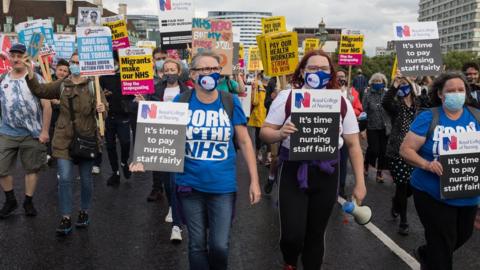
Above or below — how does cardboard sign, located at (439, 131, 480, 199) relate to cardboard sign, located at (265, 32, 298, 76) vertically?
below

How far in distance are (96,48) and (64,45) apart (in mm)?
6339

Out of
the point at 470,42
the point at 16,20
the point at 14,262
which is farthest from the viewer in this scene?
the point at 470,42

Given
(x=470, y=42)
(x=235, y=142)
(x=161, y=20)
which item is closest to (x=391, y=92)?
(x=235, y=142)

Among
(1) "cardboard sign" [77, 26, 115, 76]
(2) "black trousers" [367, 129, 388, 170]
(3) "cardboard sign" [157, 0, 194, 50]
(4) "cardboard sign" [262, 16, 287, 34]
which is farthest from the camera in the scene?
(4) "cardboard sign" [262, 16, 287, 34]

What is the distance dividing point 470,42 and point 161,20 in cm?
15425

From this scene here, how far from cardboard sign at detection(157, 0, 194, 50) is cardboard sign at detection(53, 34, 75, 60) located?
4656 mm

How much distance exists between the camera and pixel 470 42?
145m

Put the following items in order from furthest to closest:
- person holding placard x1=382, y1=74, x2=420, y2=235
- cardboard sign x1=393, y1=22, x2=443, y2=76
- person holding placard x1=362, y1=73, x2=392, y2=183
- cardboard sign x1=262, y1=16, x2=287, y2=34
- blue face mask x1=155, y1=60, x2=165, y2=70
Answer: cardboard sign x1=262, y1=16, x2=287, y2=34
person holding placard x1=362, y1=73, x2=392, y2=183
blue face mask x1=155, y1=60, x2=165, y2=70
cardboard sign x1=393, y1=22, x2=443, y2=76
person holding placard x1=382, y1=74, x2=420, y2=235

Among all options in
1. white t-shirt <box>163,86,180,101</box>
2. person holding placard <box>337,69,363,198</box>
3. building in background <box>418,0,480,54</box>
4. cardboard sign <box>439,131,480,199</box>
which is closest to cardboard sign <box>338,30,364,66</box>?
person holding placard <box>337,69,363,198</box>

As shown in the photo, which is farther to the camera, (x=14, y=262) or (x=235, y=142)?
(x=14, y=262)

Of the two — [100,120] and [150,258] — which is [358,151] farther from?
[100,120]

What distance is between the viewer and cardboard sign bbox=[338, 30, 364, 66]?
12117 millimetres

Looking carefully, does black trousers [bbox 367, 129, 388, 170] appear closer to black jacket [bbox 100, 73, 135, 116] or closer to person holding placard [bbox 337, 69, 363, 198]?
person holding placard [bbox 337, 69, 363, 198]

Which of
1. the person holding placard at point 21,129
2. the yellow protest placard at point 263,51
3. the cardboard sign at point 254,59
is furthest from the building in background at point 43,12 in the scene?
the person holding placard at point 21,129
